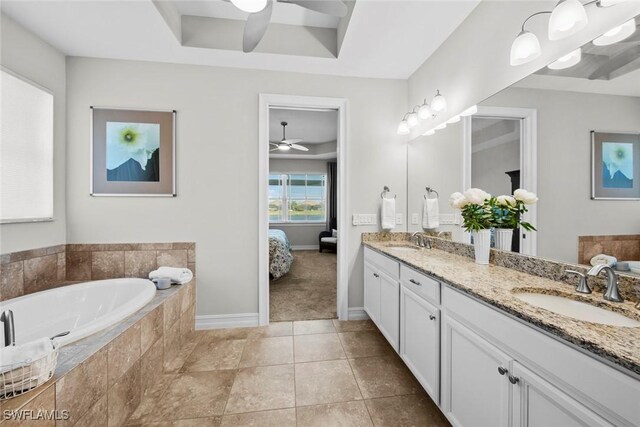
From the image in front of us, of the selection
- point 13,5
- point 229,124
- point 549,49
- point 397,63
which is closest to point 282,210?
point 229,124

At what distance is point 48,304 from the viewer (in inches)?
75.0

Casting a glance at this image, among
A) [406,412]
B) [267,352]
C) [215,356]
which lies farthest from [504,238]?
[215,356]

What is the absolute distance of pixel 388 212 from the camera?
2.72 meters

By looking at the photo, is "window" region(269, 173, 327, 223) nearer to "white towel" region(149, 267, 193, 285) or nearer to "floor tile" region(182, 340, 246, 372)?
"white towel" region(149, 267, 193, 285)

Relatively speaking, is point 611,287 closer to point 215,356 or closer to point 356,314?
point 356,314

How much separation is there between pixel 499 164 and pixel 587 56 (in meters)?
0.64

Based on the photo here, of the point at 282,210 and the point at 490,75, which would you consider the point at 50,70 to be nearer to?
the point at 490,75

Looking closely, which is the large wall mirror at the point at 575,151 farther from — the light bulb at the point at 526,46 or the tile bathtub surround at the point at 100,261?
the tile bathtub surround at the point at 100,261

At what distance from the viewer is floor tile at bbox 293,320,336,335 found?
2477 millimetres

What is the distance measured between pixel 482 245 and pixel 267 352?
1810mm

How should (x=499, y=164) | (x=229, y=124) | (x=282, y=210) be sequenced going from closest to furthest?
(x=499, y=164) → (x=229, y=124) → (x=282, y=210)

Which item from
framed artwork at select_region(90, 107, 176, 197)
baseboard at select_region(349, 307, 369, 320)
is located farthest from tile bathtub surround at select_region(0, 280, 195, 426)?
baseboard at select_region(349, 307, 369, 320)

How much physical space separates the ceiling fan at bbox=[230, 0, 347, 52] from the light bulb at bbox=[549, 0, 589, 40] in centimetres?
106

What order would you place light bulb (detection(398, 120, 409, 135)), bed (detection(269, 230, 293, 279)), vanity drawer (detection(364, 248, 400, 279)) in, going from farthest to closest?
bed (detection(269, 230, 293, 279))
light bulb (detection(398, 120, 409, 135))
vanity drawer (detection(364, 248, 400, 279))
